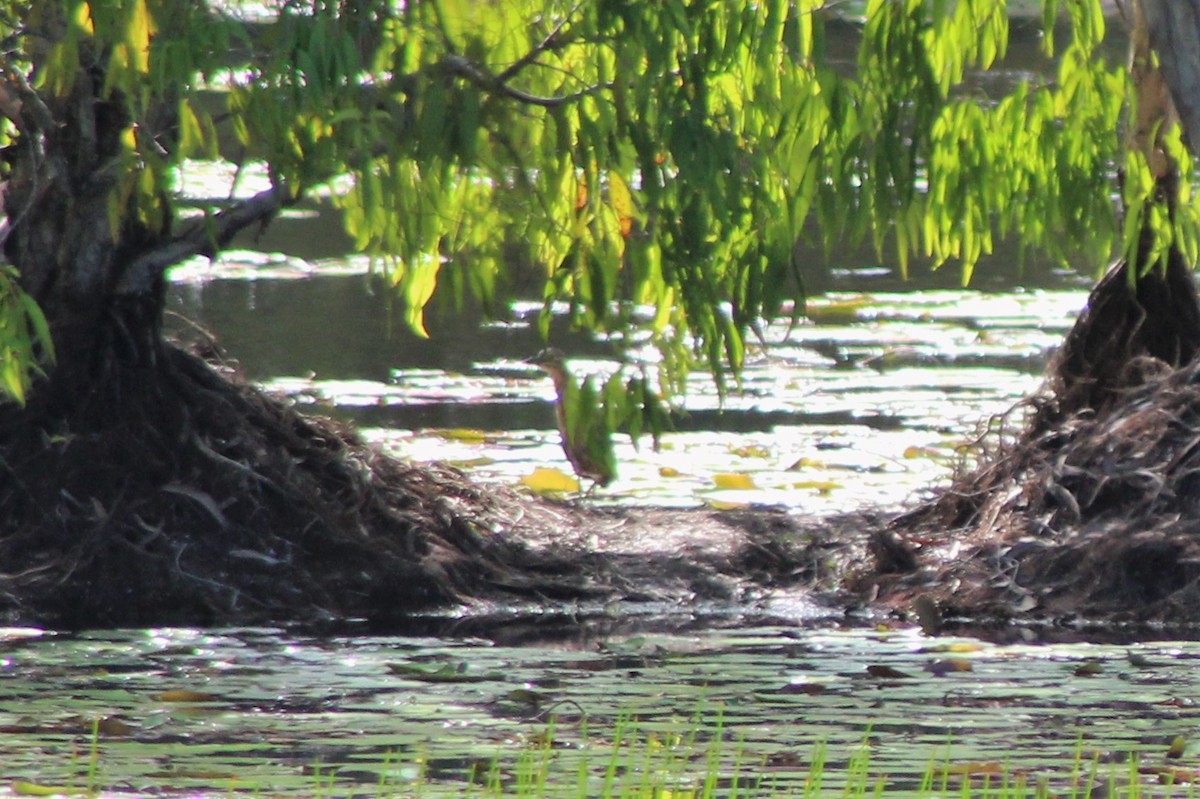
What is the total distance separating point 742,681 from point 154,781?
6.86 feet

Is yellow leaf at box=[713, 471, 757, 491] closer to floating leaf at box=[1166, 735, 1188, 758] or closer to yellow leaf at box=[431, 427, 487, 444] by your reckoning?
yellow leaf at box=[431, 427, 487, 444]

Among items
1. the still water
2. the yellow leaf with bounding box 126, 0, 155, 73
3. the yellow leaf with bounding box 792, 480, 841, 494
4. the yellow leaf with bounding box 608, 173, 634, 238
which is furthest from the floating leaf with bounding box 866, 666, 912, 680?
the yellow leaf with bounding box 126, 0, 155, 73

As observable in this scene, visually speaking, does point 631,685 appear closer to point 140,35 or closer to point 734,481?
point 140,35

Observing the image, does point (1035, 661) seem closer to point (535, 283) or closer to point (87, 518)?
point (87, 518)

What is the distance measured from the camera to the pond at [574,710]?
5711 millimetres

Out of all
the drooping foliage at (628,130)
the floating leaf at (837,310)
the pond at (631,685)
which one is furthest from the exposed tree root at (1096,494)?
the floating leaf at (837,310)

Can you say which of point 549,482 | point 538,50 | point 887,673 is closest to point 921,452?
point 549,482

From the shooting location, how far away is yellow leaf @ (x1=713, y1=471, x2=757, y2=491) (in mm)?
10125

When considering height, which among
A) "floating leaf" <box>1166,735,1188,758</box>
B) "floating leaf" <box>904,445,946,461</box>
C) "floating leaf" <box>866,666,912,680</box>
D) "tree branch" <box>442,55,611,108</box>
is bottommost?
"floating leaf" <box>866,666,912,680</box>

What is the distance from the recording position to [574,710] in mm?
6691

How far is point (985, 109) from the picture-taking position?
7383mm

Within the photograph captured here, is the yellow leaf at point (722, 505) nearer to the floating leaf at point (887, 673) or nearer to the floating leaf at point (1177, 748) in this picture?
the floating leaf at point (887, 673)

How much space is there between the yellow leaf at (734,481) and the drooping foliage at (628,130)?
101 inches

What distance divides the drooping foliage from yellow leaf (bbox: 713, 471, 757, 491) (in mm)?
2575
